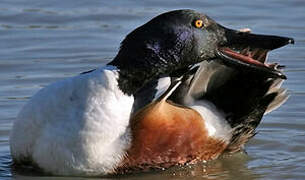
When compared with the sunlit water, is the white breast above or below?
above

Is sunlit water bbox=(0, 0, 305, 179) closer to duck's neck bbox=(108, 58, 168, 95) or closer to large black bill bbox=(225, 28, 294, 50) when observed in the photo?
duck's neck bbox=(108, 58, 168, 95)

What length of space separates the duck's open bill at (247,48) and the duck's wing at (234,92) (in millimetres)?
109

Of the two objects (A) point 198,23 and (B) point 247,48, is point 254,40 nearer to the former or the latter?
(B) point 247,48

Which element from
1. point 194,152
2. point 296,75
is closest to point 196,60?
point 194,152

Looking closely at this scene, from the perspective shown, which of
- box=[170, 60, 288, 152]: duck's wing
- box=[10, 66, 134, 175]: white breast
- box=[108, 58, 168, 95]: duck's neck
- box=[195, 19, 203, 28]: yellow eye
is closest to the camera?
box=[10, 66, 134, 175]: white breast

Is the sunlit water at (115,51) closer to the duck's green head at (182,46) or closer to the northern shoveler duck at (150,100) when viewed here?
the northern shoveler duck at (150,100)

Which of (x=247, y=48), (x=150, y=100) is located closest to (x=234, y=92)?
(x=247, y=48)

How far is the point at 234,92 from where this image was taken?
7336 millimetres

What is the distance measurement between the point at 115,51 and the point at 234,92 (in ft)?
10.5

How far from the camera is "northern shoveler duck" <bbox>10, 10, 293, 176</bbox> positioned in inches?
264

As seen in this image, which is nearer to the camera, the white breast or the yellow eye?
the white breast

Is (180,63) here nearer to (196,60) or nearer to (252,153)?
(196,60)

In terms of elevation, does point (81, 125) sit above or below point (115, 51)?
above

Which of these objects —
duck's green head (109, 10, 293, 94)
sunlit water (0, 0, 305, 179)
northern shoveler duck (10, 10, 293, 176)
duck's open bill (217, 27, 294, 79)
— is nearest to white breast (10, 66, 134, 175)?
northern shoveler duck (10, 10, 293, 176)
